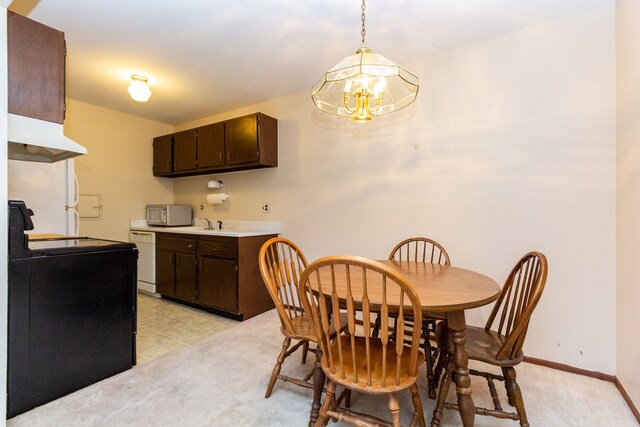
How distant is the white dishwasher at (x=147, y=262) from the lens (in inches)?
144

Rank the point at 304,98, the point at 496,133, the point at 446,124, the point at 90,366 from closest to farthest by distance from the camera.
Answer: the point at 90,366 < the point at 496,133 < the point at 446,124 < the point at 304,98

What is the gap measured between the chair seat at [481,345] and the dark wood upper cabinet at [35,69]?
2519 mm

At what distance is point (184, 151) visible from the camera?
12.8 ft

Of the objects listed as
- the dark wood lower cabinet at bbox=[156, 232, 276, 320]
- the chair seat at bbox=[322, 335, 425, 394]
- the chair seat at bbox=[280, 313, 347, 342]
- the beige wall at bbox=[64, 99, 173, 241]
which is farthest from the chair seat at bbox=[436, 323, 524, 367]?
the beige wall at bbox=[64, 99, 173, 241]

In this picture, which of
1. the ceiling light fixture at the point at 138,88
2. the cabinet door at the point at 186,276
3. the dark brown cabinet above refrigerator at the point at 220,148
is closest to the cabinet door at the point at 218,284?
the cabinet door at the point at 186,276

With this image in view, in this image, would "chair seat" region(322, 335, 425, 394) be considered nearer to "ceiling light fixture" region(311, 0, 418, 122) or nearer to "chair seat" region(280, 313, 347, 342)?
"chair seat" region(280, 313, 347, 342)

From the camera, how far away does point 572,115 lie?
201 cm

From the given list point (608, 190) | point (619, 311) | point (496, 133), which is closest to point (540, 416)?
point (619, 311)

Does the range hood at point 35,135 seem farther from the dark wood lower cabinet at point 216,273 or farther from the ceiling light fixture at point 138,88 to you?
the dark wood lower cabinet at point 216,273

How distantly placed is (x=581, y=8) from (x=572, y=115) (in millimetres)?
669

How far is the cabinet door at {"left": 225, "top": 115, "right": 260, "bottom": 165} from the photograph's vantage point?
10.8 ft

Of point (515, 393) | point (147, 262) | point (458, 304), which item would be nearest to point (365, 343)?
point (458, 304)

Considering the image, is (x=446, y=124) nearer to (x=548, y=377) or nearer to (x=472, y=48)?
(x=472, y=48)

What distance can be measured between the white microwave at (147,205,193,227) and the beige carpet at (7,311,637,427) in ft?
7.02
